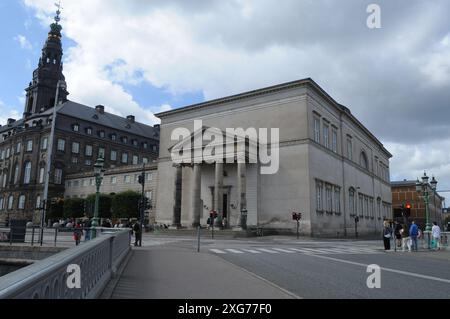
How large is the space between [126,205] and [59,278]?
60.4m

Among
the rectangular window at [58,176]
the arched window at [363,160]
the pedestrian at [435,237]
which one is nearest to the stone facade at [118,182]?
the rectangular window at [58,176]

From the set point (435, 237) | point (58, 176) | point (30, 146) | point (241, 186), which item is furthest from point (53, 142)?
point (435, 237)

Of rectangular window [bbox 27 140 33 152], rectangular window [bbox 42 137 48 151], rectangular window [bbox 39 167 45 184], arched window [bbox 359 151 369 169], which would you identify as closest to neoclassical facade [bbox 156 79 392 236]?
arched window [bbox 359 151 369 169]

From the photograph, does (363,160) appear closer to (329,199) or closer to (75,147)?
(329,199)

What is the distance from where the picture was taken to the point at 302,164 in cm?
4619

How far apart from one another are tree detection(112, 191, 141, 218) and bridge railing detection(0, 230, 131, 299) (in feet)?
181

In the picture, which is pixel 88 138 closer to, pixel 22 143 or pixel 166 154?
pixel 22 143

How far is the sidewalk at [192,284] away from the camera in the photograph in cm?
852

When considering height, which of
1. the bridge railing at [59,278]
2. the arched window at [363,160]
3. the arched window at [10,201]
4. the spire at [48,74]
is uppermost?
the spire at [48,74]

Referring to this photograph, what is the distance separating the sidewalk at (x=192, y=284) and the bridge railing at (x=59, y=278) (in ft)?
2.34

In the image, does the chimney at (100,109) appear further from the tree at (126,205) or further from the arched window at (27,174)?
the tree at (126,205)

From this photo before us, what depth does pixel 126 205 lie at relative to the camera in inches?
2498
